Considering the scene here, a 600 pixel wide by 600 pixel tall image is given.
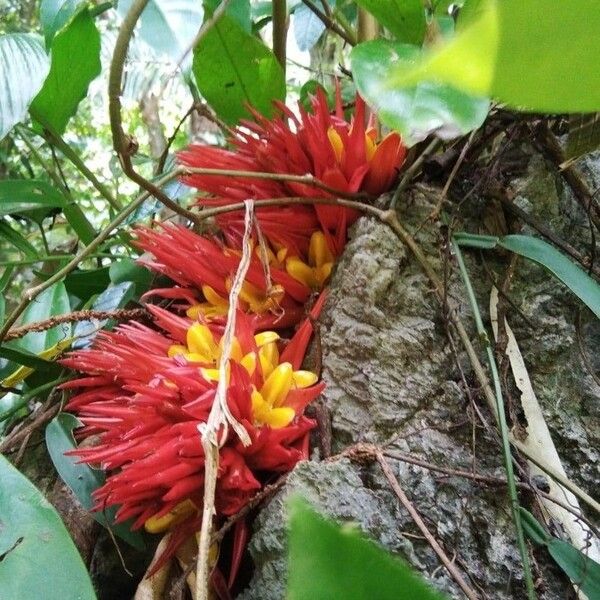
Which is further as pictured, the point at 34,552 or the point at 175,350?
the point at 175,350

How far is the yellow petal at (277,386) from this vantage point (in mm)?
568

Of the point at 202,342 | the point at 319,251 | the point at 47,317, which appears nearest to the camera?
the point at 202,342

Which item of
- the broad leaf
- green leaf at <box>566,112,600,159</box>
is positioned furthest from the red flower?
the broad leaf

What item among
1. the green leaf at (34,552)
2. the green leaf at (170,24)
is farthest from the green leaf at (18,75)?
the green leaf at (34,552)

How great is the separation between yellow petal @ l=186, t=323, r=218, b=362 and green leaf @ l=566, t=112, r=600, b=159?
0.39 m

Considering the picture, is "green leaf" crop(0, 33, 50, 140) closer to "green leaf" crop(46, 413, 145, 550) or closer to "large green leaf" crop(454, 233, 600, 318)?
"green leaf" crop(46, 413, 145, 550)

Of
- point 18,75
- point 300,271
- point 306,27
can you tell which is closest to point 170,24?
point 18,75

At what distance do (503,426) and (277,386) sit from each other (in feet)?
0.65

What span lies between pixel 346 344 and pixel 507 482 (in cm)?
19

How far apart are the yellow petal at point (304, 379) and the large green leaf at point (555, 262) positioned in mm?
214

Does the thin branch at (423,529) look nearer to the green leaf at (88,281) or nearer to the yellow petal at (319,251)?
the yellow petal at (319,251)

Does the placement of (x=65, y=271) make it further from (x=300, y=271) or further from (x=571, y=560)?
(x=571, y=560)

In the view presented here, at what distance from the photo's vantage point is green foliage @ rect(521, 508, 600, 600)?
482mm

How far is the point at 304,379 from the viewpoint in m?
0.59
